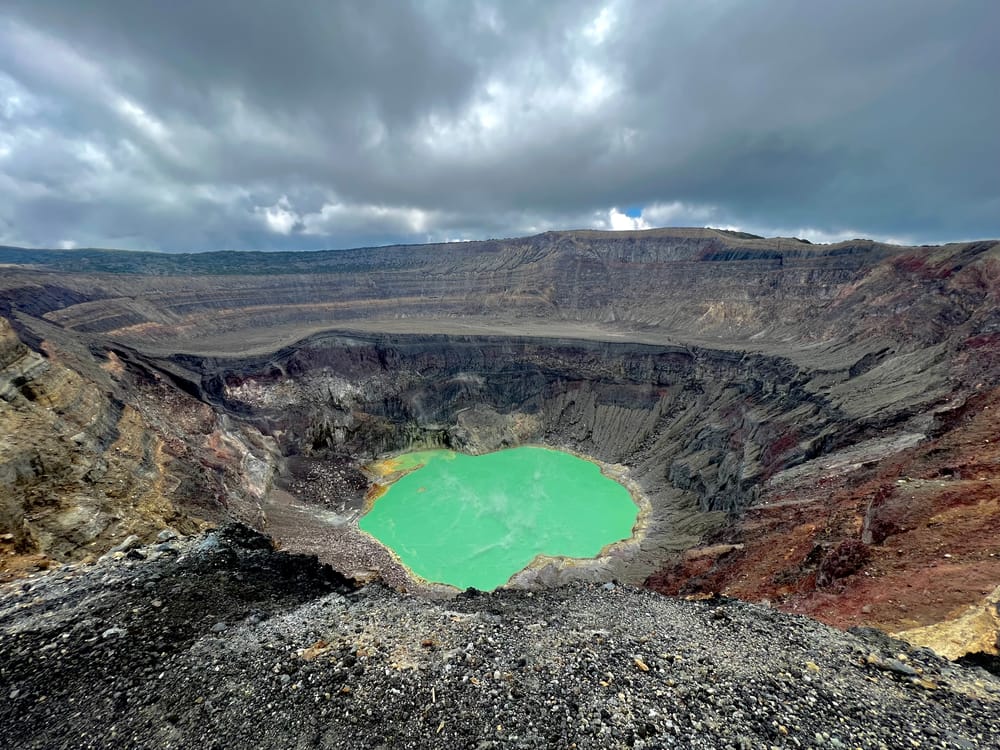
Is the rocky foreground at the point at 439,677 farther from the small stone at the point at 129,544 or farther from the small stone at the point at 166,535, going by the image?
the small stone at the point at 166,535

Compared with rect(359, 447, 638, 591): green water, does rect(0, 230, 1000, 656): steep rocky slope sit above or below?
above

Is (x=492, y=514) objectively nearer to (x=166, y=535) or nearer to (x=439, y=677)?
(x=166, y=535)

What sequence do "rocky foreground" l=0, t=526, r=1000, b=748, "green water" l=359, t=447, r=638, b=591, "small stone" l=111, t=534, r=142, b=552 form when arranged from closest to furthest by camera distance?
"rocky foreground" l=0, t=526, r=1000, b=748 < "small stone" l=111, t=534, r=142, b=552 < "green water" l=359, t=447, r=638, b=591

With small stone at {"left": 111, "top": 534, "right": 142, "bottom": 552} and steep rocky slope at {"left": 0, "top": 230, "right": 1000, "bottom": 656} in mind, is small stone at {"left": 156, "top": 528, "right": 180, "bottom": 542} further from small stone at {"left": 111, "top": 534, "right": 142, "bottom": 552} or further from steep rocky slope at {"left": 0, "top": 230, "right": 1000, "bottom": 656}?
steep rocky slope at {"left": 0, "top": 230, "right": 1000, "bottom": 656}

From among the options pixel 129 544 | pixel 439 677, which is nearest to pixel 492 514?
pixel 129 544

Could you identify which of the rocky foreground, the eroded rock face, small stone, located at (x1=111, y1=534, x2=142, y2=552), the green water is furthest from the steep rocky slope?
the rocky foreground

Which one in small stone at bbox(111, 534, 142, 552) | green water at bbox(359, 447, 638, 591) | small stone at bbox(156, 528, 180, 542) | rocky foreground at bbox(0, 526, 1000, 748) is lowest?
green water at bbox(359, 447, 638, 591)
